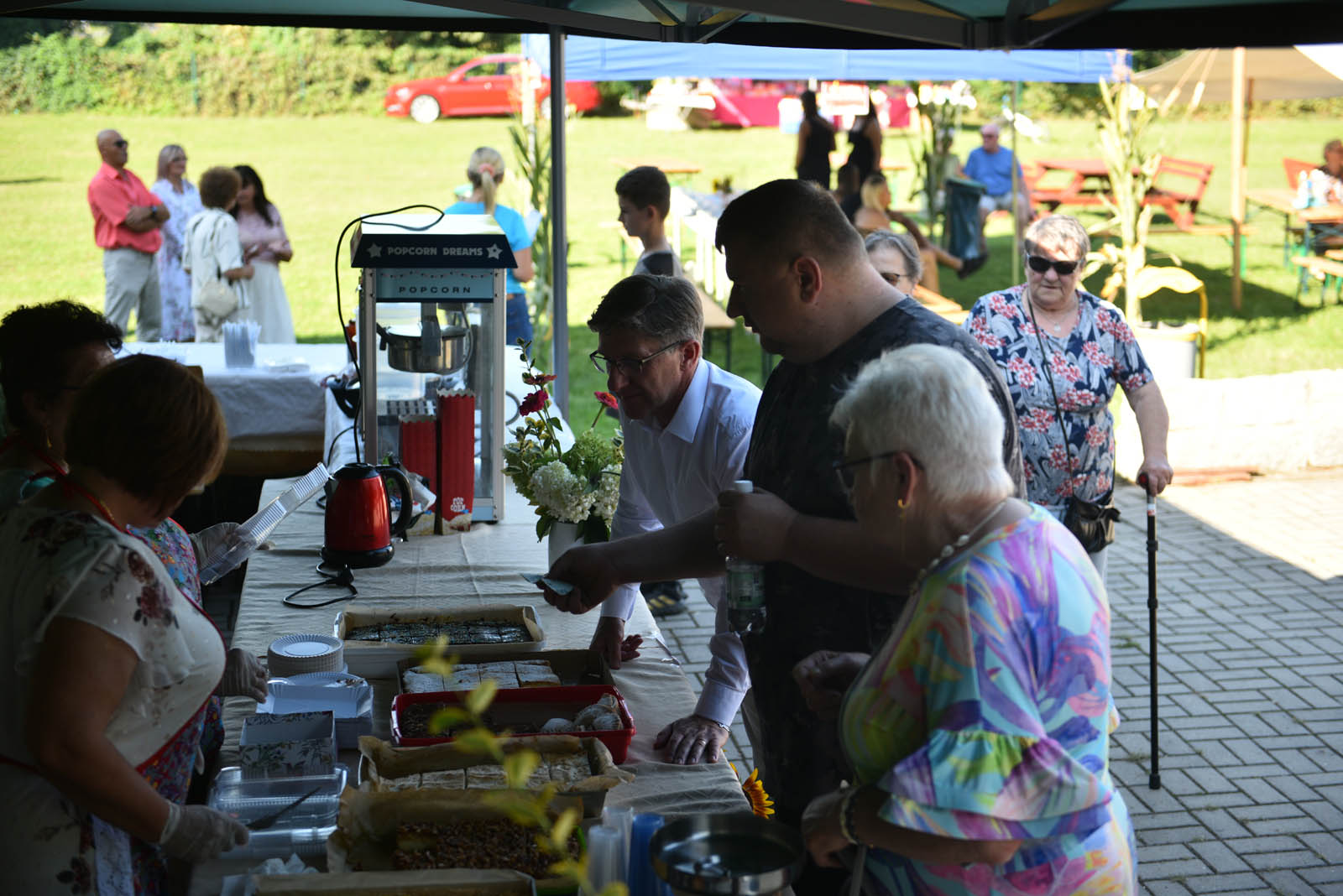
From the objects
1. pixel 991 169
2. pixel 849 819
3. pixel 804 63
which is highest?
pixel 804 63

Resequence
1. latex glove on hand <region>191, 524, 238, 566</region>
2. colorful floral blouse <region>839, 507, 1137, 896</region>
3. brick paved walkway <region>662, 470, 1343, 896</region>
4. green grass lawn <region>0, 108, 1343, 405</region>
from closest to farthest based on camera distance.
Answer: colorful floral blouse <region>839, 507, 1137, 896</region> < latex glove on hand <region>191, 524, 238, 566</region> < brick paved walkway <region>662, 470, 1343, 896</region> < green grass lawn <region>0, 108, 1343, 405</region>

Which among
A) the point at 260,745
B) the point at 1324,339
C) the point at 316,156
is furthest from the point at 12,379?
the point at 316,156

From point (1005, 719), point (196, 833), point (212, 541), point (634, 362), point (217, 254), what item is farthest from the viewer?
point (217, 254)

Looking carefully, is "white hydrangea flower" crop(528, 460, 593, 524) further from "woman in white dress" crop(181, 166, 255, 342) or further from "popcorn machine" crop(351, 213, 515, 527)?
"woman in white dress" crop(181, 166, 255, 342)

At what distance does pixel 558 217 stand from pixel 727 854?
13.8ft

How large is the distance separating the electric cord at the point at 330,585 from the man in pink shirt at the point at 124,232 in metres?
7.01

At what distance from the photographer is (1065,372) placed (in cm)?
427

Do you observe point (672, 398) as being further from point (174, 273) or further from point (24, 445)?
point (174, 273)

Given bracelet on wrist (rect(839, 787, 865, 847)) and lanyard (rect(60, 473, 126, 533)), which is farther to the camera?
lanyard (rect(60, 473, 126, 533))

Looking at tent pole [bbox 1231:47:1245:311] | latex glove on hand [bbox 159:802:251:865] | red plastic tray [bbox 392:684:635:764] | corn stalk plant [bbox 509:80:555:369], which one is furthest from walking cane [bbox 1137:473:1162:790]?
tent pole [bbox 1231:47:1245:311]

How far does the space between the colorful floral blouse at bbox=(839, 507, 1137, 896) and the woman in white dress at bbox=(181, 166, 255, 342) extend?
6981 mm

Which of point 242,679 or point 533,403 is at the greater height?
point 533,403

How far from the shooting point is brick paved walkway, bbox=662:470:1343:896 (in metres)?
3.88

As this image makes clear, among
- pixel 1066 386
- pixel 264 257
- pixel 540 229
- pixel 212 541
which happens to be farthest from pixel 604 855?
pixel 540 229
